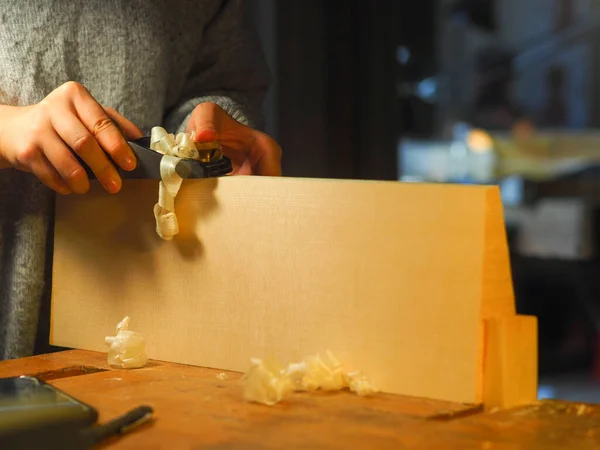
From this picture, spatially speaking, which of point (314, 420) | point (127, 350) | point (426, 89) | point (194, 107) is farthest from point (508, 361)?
point (426, 89)

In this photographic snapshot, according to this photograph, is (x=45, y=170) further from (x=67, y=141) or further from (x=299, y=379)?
(x=299, y=379)

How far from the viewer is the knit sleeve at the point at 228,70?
4.22ft

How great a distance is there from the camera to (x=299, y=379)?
0.84m

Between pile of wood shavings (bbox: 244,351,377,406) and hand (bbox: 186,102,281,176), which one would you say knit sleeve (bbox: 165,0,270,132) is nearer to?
hand (bbox: 186,102,281,176)

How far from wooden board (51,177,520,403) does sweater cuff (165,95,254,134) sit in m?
0.28

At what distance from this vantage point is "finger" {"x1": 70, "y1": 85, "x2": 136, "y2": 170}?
0.91m

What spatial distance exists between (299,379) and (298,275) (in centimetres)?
11

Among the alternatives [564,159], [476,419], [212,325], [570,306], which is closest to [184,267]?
[212,325]

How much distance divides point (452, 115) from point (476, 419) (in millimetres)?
4061

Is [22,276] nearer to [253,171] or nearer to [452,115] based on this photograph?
[253,171]

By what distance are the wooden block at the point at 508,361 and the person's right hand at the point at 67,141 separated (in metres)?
0.44

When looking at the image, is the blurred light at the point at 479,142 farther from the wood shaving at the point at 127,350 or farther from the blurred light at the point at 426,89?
the wood shaving at the point at 127,350

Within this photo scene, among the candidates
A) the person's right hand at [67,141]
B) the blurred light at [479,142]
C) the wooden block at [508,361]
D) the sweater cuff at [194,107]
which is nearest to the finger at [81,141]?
the person's right hand at [67,141]

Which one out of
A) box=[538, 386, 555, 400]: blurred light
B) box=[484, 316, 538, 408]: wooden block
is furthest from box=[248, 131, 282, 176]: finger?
box=[538, 386, 555, 400]: blurred light
